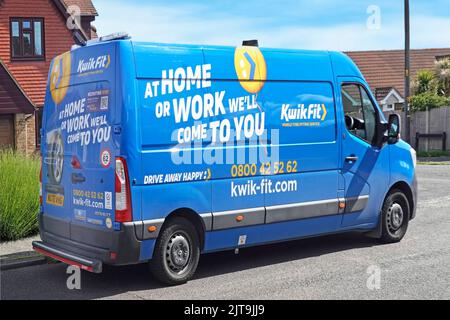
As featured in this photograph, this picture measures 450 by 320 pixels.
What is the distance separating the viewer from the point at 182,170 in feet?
22.4

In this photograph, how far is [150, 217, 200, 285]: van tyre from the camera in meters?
6.75

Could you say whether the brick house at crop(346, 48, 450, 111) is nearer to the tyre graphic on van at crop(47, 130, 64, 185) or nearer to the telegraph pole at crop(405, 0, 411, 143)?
the telegraph pole at crop(405, 0, 411, 143)

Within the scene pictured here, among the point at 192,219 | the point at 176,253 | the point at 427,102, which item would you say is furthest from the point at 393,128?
the point at 427,102

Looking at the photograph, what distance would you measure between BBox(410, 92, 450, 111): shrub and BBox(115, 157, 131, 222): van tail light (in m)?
→ 25.9

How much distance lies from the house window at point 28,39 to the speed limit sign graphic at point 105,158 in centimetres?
1943

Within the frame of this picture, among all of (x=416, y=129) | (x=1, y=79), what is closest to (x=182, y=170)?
(x=1, y=79)

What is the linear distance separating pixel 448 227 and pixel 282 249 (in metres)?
3.19

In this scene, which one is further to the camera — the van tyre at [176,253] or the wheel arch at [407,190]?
A: the wheel arch at [407,190]

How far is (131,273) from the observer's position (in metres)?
7.58

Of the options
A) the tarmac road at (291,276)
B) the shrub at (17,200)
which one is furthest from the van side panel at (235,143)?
the shrub at (17,200)

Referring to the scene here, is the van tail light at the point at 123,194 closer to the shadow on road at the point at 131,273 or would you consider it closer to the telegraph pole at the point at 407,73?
the shadow on road at the point at 131,273

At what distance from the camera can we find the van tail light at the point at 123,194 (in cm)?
638

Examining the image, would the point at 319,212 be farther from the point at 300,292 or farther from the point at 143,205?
the point at 143,205

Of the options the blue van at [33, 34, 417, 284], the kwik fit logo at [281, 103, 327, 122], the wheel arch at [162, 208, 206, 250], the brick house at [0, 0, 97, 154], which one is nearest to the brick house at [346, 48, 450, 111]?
the brick house at [0, 0, 97, 154]
